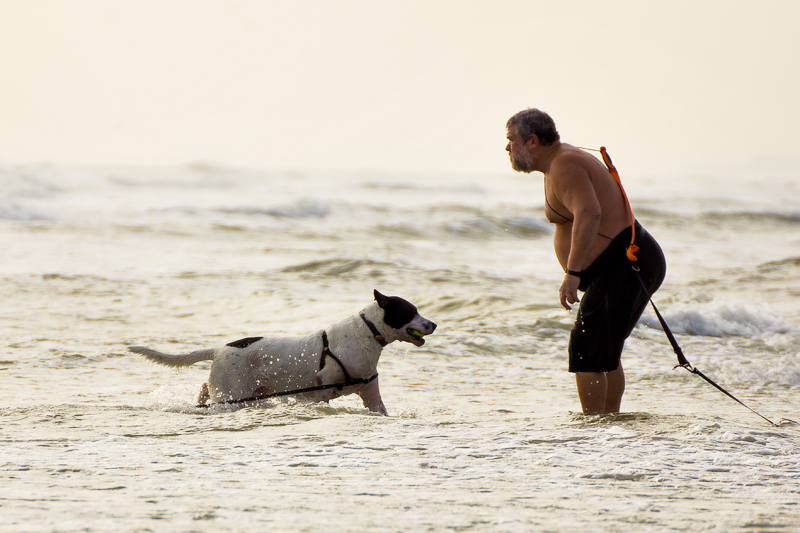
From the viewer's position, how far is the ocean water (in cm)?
285

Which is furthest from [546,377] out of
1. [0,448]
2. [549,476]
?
[0,448]

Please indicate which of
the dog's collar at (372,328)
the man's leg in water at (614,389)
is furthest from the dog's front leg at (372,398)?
the man's leg in water at (614,389)

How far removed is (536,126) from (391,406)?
7.99ft

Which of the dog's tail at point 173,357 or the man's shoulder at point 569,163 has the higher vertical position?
the man's shoulder at point 569,163

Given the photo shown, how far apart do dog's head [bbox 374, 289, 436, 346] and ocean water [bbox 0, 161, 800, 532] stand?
0.56 meters

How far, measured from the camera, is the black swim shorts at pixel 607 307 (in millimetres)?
4469

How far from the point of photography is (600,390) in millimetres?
4586

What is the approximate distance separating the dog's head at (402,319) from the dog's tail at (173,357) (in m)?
1.26

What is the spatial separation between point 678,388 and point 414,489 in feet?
13.9

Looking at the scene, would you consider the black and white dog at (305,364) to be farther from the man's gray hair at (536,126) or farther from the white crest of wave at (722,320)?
the white crest of wave at (722,320)

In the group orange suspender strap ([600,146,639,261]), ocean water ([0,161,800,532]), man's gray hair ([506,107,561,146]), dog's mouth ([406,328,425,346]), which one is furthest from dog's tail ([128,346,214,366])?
orange suspender strap ([600,146,639,261])

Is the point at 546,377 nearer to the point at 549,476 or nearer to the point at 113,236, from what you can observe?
the point at 549,476

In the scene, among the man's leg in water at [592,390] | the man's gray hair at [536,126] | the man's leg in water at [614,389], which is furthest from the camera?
the man's leg in water at [614,389]

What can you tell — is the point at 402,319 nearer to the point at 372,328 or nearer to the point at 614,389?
the point at 372,328
